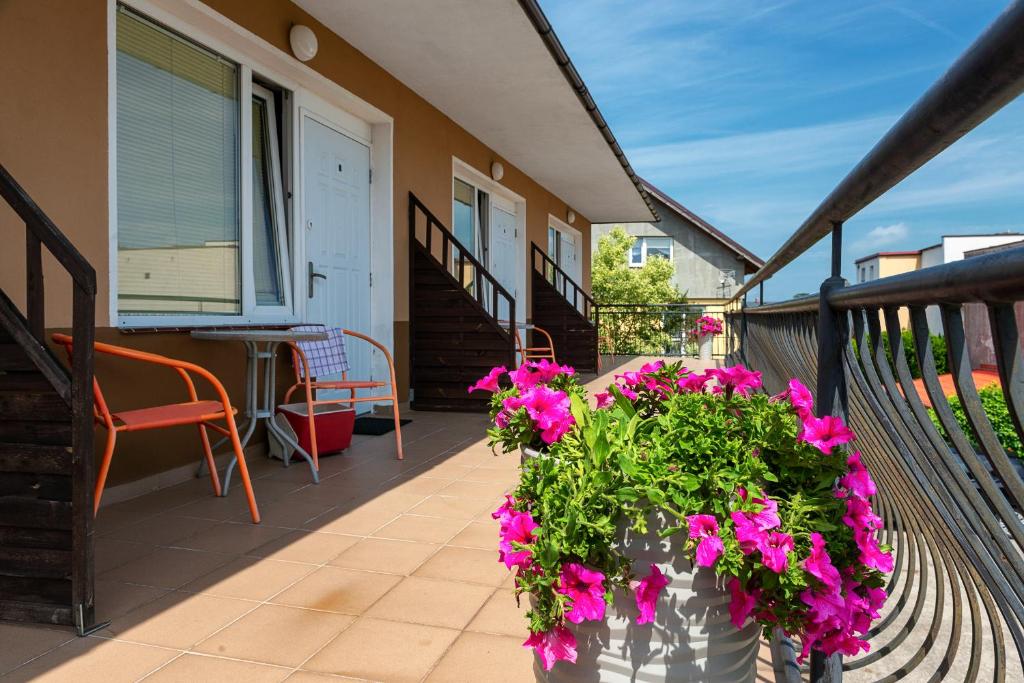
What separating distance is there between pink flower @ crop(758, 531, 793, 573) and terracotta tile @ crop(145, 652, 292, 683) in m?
1.16

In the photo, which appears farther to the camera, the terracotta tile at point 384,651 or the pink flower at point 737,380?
the terracotta tile at point 384,651

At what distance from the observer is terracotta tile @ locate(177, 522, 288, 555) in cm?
242

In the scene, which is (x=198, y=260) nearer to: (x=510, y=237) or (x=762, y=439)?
(x=762, y=439)

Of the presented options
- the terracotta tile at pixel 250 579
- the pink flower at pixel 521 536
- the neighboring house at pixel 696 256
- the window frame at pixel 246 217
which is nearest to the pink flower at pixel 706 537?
the pink flower at pixel 521 536

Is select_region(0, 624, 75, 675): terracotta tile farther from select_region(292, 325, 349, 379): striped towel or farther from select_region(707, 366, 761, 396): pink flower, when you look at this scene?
select_region(292, 325, 349, 379): striped towel

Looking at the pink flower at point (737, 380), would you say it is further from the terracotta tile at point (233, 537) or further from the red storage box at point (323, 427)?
the red storage box at point (323, 427)

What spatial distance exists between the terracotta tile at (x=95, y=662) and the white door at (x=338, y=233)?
9.77ft

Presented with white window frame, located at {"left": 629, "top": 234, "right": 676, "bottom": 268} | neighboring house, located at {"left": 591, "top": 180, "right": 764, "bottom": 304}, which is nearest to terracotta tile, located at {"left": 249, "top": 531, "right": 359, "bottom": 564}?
neighboring house, located at {"left": 591, "top": 180, "right": 764, "bottom": 304}

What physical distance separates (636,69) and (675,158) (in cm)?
1373

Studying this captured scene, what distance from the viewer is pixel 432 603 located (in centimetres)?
199

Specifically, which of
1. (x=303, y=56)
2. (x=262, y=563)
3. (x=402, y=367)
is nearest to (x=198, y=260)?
(x=303, y=56)

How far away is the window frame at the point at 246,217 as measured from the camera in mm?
3023

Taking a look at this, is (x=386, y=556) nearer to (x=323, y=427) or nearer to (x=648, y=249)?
(x=323, y=427)

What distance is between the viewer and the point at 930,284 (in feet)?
2.30
